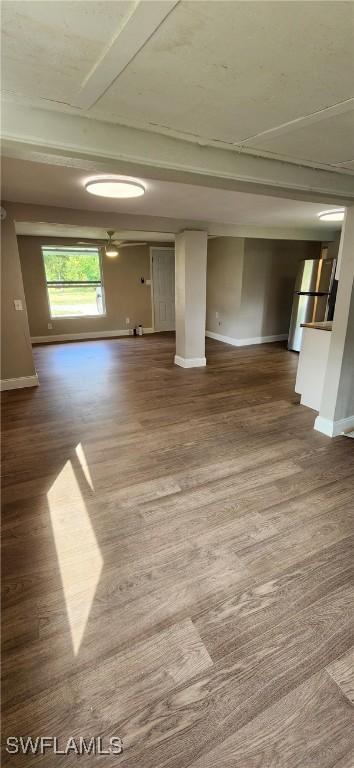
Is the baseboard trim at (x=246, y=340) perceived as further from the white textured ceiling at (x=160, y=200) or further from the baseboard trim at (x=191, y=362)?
the white textured ceiling at (x=160, y=200)

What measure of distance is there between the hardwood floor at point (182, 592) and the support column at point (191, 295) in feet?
7.34

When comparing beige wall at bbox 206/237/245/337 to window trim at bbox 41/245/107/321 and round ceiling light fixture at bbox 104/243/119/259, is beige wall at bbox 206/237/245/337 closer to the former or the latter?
round ceiling light fixture at bbox 104/243/119/259

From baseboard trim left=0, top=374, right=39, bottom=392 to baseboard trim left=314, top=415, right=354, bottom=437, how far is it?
3797 millimetres

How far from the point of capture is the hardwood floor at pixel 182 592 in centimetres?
114

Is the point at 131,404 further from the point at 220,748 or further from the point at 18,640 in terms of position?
the point at 220,748

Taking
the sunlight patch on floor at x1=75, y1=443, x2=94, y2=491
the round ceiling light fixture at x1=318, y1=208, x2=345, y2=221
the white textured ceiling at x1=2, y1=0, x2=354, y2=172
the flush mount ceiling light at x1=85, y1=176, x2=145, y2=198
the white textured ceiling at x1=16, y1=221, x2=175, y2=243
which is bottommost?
the sunlight patch on floor at x1=75, y1=443, x2=94, y2=491

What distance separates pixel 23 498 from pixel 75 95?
92.7 inches

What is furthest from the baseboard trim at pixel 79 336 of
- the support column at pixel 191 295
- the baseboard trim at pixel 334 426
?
the baseboard trim at pixel 334 426

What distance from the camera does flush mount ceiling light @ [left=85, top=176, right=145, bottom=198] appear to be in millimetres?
2555

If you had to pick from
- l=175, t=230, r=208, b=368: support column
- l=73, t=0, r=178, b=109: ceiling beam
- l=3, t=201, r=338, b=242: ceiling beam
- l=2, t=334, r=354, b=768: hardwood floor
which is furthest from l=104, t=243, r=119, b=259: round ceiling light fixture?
l=73, t=0, r=178, b=109: ceiling beam

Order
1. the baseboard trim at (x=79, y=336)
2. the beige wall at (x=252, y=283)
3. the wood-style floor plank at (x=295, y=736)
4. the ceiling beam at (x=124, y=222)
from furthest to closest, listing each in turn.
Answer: the baseboard trim at (x=79, y=336), the beige wall at (x=252, y=283), the ceiling beam at (x=124, y=222), the wood-style floor plank at (x=295, y=736)

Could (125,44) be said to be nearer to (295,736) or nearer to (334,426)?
(295,736)

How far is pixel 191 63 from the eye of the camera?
108cm

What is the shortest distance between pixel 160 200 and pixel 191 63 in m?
2.53
